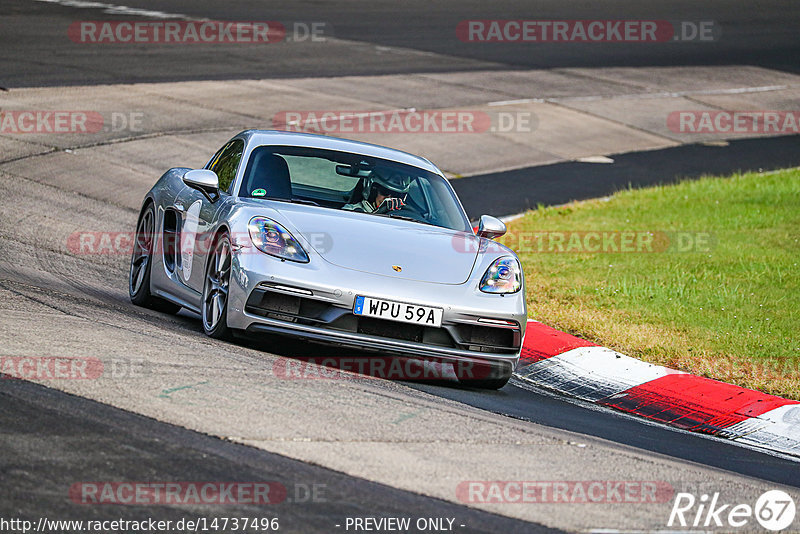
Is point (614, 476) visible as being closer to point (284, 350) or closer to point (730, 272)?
point (284, 350)

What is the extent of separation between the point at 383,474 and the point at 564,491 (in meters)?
0.76

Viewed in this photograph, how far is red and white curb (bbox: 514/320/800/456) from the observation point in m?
7.11

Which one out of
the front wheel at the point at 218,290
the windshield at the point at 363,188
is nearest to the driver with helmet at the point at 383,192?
the windshield at the point at 363,188

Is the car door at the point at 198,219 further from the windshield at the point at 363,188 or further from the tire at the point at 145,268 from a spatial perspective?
the tire at the point at 145,268

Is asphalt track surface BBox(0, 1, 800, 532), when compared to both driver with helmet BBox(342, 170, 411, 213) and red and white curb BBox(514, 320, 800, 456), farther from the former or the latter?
driver with helmet BBox(342, 170, 411, 213)

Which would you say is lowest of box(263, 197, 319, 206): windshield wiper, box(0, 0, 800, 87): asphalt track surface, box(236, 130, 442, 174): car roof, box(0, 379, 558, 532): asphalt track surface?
box(0, 379, 558, 532): asphalt track surface

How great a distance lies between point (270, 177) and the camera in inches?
310

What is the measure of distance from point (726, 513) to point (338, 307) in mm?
2580

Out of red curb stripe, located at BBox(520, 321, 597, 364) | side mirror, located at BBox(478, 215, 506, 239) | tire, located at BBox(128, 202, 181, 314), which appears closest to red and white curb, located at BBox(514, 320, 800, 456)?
red curb stripe, located at BBox(520, 321, 597, 364)

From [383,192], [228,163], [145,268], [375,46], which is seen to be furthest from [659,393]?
[375,46]

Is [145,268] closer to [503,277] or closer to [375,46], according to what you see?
[503,277]

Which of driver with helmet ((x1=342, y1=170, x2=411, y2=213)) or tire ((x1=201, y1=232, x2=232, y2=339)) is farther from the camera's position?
driver with helmet ((x1=342, y1=170, x2=411, y2=213))

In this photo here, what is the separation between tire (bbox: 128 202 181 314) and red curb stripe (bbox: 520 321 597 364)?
8.41ft

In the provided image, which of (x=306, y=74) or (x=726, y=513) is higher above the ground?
(x=306, y=74)
